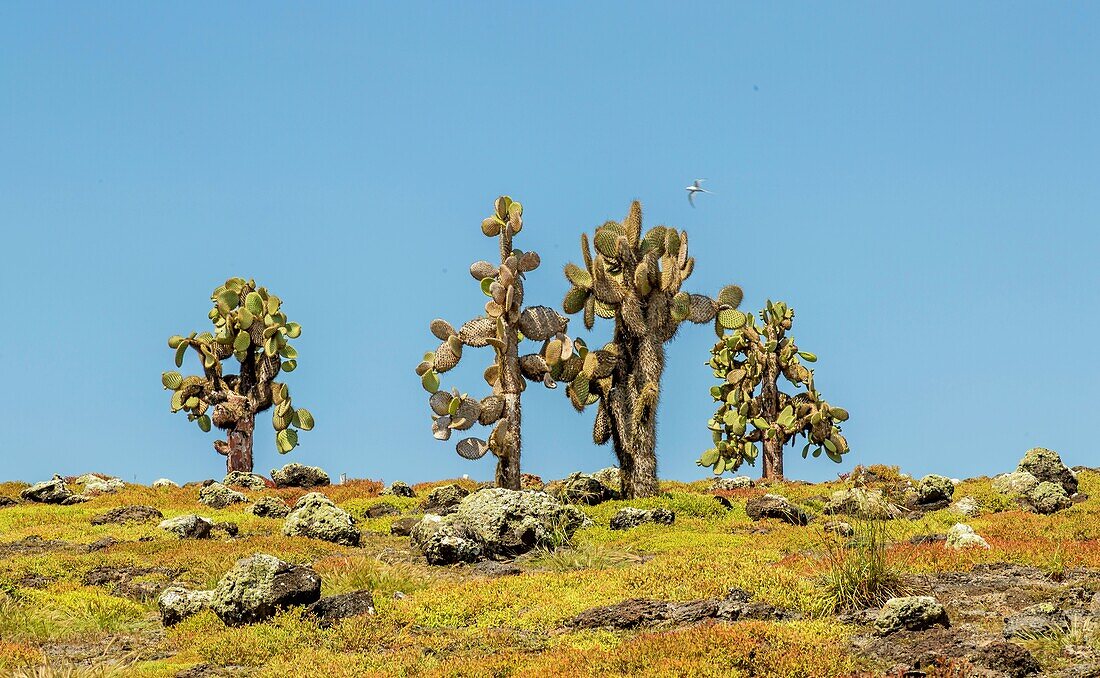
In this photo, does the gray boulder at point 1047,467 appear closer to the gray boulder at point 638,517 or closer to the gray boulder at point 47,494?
the gray boulder at point 638,517

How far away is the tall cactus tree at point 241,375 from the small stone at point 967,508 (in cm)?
2551

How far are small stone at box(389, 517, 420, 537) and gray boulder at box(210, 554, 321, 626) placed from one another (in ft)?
25.9

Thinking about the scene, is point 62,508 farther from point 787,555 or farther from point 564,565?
point 787,555

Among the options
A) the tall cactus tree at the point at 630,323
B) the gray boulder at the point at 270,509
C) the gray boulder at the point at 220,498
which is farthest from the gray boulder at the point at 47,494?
the tall cactus tree at the point at 630,323

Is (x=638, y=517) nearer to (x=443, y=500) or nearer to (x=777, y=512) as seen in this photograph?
(x=777, y=512)

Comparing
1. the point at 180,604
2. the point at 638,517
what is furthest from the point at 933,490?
the point at 180,604

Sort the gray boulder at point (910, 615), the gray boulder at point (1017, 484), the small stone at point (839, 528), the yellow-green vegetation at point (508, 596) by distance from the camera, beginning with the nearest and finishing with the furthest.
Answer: the yellow-green vegetation at point (508, 596) < the gray boulder at point (910, 615) < the small stone at point (839, 528) < the gray boulder at point (1017, 484)

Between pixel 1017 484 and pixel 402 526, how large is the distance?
16.2 m

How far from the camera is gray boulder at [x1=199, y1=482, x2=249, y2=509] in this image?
100 feet

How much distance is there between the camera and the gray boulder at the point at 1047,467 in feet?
102

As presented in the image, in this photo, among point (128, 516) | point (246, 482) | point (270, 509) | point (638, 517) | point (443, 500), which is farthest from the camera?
point (246, 482)

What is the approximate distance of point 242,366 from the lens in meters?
43.6

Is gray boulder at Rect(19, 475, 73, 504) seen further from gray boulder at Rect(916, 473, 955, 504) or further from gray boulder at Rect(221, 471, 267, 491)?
gray boulder at Rect(916, 473, 955, 504)

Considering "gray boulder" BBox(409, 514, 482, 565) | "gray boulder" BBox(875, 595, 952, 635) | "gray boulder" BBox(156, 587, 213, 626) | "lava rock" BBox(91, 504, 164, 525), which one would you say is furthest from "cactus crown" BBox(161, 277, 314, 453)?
"gray boulder" BBox(875, 595, 952, 635)
